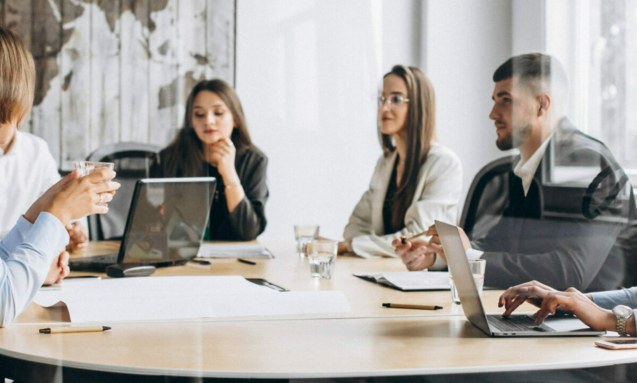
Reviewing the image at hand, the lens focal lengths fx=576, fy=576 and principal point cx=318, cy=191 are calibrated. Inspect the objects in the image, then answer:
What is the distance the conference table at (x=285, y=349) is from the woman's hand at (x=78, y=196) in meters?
0.18

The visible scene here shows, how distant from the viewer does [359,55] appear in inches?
84.1

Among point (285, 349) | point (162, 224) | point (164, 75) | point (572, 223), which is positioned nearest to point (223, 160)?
point (164, 75)

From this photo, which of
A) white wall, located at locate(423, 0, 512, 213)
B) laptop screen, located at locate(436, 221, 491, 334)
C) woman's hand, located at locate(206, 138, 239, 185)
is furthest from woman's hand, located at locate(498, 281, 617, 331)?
woman's hand, located at locate(206, 138, 239, 185)

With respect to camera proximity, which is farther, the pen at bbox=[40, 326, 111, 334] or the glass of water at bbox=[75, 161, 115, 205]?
the glass of water at bbox=[75, 161, 115, 205]

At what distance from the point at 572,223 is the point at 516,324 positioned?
63 centimetres

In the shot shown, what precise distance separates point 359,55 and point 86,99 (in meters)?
1.00

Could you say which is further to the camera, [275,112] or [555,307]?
[275,112]

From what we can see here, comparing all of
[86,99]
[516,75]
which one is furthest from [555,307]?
[86,99]

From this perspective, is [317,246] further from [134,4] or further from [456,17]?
[134,4]

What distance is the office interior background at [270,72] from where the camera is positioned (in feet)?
6.57

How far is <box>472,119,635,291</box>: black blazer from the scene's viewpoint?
55.4 inches

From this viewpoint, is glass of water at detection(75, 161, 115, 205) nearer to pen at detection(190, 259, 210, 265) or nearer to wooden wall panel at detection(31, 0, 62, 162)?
pen at detection(190, 259, 210, 265)

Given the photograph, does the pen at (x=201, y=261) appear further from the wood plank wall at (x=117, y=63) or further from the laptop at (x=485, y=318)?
the laptop at (x=485, y=318)

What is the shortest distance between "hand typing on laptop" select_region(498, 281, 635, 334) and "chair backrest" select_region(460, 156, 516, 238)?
704 mm
